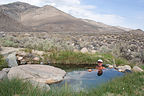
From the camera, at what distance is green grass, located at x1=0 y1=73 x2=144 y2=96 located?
3870 millimetres

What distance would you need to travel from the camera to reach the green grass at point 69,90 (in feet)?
12.7

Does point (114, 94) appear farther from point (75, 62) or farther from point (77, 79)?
point (75, 62)

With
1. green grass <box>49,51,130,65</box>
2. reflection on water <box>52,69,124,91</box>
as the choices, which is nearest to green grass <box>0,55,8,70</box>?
green grass <box>49,51,130,65</box>

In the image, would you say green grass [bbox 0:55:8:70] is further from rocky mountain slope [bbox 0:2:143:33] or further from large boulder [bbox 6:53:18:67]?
rocky mountain slope [bbox 0:2:143:33]

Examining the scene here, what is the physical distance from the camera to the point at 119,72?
929 centimetres

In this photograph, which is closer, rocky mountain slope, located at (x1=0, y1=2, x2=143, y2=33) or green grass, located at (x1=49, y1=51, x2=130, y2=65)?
green grass, located at (x1=49, y1=51, x2=130, y2=65)

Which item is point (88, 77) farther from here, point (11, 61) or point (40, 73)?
point (11, 61)

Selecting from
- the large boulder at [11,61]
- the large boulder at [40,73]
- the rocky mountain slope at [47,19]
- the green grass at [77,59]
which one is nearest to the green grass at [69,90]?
the large boulder at [40,73]

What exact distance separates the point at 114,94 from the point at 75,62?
6.23 m

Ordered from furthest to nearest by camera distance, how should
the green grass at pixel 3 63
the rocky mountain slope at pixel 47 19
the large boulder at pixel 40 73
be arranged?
1. the rocky mountain slope at pixel 47 19
2. the green grass at pixel 3 63
3. the large boulder at pixel 40 73

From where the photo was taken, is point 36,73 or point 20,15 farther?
point 20,15

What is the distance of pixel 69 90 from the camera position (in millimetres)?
4336

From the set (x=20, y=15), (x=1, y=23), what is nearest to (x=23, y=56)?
(x=1, y=23)

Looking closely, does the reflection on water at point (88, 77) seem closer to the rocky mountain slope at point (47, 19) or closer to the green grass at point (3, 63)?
the green grass at point (3, 63)
